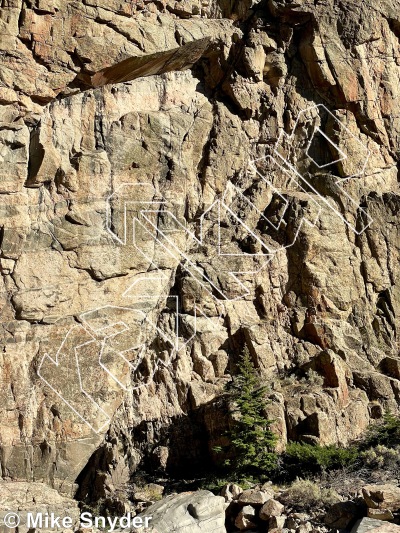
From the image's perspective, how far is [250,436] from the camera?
14148mm

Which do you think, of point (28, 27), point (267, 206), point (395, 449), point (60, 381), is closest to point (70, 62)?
point (28, 27)

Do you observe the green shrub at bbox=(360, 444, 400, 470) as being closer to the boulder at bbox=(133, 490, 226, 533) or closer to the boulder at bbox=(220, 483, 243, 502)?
the boulder at bbox=(220, 483, 243, 502)

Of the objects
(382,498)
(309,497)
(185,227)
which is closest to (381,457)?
(309,497)

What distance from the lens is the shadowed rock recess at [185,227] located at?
1548 centimetres

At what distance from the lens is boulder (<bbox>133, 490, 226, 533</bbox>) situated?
11.7 m

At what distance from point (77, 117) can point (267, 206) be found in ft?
15.7

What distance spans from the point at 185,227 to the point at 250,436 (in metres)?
5.34

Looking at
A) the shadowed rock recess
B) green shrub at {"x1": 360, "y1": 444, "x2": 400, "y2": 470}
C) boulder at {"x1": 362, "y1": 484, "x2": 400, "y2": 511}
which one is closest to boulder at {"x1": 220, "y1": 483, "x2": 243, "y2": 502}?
the shadowed rock recess

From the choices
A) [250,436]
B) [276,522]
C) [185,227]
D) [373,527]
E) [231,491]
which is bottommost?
[373,527]

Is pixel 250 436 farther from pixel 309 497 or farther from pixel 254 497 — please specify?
pixel 309 497

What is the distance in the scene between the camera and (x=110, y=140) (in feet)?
55.9

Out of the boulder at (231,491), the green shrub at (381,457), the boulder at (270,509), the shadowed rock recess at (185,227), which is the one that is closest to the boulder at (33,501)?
the shadowed rock recess at (185,227)

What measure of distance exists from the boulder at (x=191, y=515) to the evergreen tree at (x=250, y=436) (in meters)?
1.81

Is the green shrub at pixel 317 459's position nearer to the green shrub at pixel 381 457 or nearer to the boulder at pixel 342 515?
the green shrub at pixel 381 457
